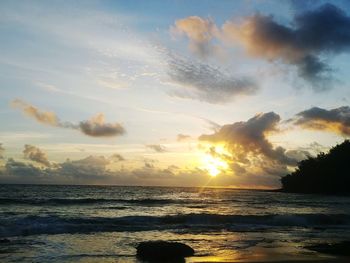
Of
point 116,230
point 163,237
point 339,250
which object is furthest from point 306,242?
point 116,230

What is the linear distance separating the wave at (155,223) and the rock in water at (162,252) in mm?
11434

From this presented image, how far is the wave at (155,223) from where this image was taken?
27.1 meters

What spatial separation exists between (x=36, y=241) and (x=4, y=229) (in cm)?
607

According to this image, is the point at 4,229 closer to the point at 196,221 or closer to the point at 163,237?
the point at 163,237

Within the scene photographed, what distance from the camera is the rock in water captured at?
15727 millimetres

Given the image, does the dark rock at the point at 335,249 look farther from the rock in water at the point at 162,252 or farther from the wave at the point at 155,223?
the wave at the point at 155,223

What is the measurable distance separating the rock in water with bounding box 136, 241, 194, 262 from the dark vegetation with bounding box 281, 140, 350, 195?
136177mm

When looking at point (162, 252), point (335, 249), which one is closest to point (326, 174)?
point (335, 249)

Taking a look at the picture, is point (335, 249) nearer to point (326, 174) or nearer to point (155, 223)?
point (155, 223)

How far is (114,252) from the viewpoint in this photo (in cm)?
1762

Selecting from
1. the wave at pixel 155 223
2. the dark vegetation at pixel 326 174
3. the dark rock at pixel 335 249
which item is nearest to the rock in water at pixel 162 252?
the dark rock at pixel 335 249

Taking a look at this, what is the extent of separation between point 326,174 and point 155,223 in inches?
5351

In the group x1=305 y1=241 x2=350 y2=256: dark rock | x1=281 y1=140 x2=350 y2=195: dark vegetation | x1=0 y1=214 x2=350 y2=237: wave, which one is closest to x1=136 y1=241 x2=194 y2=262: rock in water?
x1=305 y1=241 x2=350 y2=256: dark rock

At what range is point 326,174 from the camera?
156m
